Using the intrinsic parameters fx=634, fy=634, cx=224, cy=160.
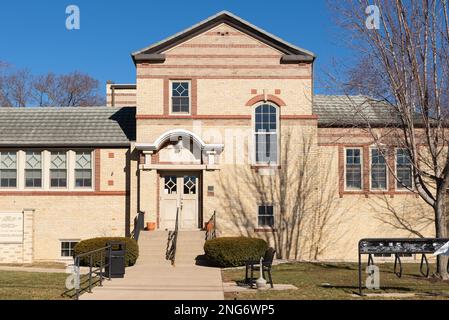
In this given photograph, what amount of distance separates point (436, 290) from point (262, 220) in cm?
1106

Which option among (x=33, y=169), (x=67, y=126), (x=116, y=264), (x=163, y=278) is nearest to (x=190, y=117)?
(x=67, y=126)

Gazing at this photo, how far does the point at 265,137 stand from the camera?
26.2 meters

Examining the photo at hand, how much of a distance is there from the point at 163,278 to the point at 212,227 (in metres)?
6.99

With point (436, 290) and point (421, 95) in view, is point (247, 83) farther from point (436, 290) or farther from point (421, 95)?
point (436, 290)

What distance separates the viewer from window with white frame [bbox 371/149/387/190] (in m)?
27.1

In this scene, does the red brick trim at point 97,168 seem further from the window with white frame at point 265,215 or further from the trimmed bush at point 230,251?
the window with white frame at point 265,215

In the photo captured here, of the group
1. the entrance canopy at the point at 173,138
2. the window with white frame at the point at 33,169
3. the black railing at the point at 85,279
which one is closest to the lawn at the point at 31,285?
the black railing at the point at 85,279

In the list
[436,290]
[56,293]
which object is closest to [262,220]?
[436,290]

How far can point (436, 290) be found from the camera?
15.6 m

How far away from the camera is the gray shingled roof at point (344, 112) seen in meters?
26.0

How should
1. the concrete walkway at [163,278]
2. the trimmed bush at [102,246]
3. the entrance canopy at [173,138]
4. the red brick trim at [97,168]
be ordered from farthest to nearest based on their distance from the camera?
the red brick trim at [97,168] → the entrance canopy at [173,138] → the trimmed bush at [102,246] → the concrete walkway at [163,278]

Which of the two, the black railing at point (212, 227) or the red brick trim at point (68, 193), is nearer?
the black railing at point (212, 227)

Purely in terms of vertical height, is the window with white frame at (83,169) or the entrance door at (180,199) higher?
the window with white frame at (83,169)

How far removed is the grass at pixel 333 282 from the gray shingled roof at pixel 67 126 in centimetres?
902
